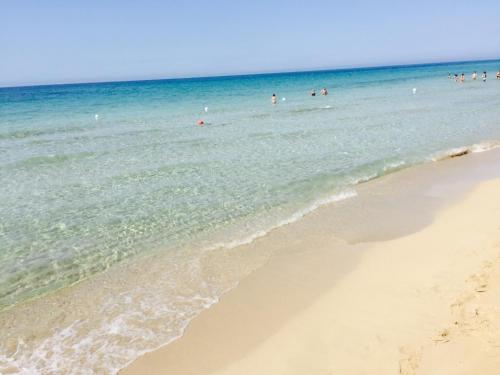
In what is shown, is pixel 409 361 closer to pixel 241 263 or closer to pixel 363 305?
pixel 363 305

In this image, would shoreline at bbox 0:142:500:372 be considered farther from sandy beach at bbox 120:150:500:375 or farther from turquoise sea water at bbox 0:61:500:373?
turquoise sea water at bbox 0:61:500:373

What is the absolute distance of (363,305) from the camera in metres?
6.10

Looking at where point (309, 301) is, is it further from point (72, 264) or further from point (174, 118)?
point (174, 118)

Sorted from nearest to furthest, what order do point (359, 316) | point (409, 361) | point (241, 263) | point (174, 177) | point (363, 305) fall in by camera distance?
point (409, 361), point (359, 316), point (363, 305), point (241, 263), point (174, 177)

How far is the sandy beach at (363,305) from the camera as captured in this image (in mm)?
4871

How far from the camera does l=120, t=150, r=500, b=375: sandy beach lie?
487 cm

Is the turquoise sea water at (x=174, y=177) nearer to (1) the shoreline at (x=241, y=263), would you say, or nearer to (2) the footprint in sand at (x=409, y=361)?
(1) the shoreline at (x=241, y=263)

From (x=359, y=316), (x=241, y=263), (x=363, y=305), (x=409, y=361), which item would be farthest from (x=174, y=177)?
(x=409, y=361)

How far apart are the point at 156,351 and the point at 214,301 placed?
1340 millimetres

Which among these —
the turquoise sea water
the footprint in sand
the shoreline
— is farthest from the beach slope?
the turquoise sea water

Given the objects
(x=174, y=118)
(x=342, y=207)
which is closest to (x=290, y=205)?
(x=342, y=207)

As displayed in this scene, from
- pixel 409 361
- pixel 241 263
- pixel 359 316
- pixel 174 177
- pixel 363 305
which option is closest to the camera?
pixel 409 361

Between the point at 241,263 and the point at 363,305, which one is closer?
the point at 363,305

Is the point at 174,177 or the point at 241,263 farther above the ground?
the point at 174,177
